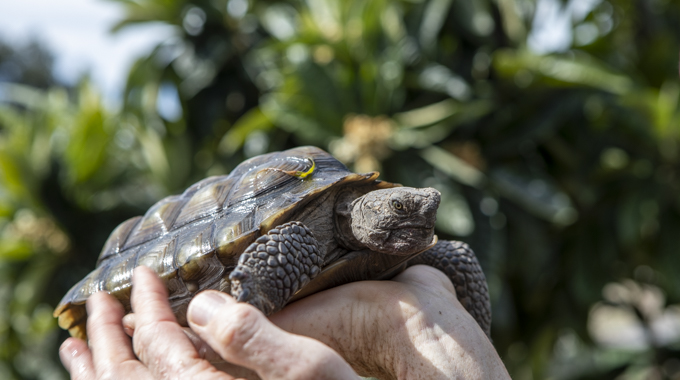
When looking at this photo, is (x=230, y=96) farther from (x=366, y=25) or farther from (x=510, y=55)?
(x=510, y=55)

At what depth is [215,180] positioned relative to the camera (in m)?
1.95

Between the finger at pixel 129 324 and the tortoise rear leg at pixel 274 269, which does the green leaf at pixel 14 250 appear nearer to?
the finger at pixel 129 324

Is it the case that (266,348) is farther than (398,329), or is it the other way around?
(398,329)

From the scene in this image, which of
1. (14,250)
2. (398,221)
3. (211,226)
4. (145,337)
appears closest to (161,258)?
(211,226)

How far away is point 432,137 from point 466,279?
2666mm

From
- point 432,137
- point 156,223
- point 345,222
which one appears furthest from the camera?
point 432,137

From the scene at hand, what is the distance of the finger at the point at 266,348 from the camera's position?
46.2 inches

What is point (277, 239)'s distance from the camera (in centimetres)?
150

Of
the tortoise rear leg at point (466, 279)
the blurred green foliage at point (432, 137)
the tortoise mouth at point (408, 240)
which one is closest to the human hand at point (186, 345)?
the tortoise mouth at point (408, 240)

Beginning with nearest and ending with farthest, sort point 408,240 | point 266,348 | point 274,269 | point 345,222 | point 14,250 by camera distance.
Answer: point 266,348 < point 274,269 < point 408,240 < point 345,222 < point 14,250

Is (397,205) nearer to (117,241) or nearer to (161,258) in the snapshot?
(161,258)

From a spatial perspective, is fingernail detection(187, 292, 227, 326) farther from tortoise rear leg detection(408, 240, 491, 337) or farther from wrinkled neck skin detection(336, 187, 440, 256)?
tortoise rear leg detection(408, 240, 491, 337)

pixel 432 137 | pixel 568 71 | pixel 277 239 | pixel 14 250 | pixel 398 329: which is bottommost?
pixel 14 250

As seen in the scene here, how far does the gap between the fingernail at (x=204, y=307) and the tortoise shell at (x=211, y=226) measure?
0.75 feet
